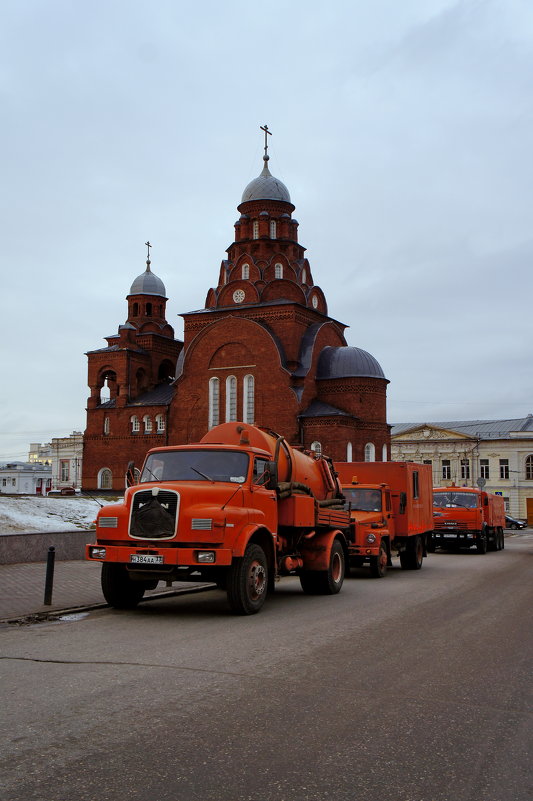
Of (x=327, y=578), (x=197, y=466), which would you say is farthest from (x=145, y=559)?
(x=327, y=578)

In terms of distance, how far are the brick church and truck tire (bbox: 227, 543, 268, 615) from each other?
31.4m

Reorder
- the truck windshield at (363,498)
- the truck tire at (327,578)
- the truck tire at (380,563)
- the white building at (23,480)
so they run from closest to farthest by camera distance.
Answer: the truck tire at (327,578)
the truck tire at (380,563)
the truck windshield at (363,498)
the white building at (23,480)

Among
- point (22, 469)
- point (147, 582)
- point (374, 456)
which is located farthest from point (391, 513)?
point (22, 469)

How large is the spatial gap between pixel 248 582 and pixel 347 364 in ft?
117

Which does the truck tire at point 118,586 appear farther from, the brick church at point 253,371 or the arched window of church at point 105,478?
the arched window of church at point 105,478

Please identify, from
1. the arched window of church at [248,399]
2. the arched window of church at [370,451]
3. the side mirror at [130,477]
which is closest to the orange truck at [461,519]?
the side mirror at [130,477]

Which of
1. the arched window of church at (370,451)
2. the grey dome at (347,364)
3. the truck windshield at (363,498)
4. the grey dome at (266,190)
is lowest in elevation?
the truck windshield at (363,498)

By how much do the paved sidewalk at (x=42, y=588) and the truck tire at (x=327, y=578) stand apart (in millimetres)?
2131

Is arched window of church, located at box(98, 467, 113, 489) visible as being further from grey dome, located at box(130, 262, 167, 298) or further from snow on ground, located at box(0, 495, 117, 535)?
snow on ground, located at box(0, 495, 117, 535)

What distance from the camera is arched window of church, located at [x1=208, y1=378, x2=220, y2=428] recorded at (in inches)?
1815

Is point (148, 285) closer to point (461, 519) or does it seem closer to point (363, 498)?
point (461, 519)

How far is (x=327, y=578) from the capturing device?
12.8 meters

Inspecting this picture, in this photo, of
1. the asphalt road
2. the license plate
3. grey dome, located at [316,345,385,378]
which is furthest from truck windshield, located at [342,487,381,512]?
grey dome, located at [316,345,385,378]

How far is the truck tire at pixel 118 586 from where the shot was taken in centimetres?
1070
